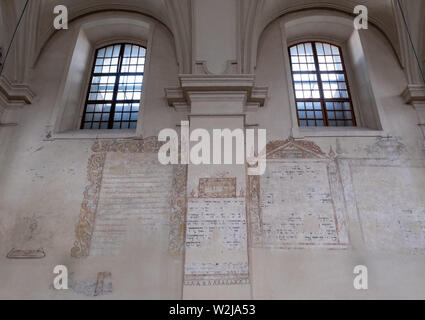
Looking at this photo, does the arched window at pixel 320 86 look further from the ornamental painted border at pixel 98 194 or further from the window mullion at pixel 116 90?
the window mullion at pixel 116 90

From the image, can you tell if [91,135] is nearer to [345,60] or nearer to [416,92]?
[345,60]

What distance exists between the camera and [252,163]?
593 cm

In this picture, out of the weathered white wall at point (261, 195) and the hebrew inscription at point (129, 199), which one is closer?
the weathered white wall at point (261, 195)

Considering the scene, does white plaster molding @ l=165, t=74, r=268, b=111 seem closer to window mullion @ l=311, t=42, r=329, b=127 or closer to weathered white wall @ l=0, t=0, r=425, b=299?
weathered white wall @ l=0, t=0, r=425, b=299

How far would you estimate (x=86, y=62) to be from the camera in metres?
7.88

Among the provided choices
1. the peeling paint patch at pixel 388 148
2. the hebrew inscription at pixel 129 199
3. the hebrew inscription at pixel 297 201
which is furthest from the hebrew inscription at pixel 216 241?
the peeling paint patch at pixel 388 148

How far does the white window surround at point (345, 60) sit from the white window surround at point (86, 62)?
3.15 meters

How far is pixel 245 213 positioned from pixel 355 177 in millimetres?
2168

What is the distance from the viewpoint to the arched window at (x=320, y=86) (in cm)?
713

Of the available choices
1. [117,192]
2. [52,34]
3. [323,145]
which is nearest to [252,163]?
[323,145]

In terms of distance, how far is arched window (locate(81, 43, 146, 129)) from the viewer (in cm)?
724

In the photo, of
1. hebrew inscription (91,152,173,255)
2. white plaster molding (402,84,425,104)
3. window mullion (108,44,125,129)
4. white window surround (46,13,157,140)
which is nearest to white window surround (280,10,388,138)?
white plaster molding (402,84,425,104)

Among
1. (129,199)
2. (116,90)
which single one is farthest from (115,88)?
(129,199)

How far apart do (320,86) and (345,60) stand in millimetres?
1045
